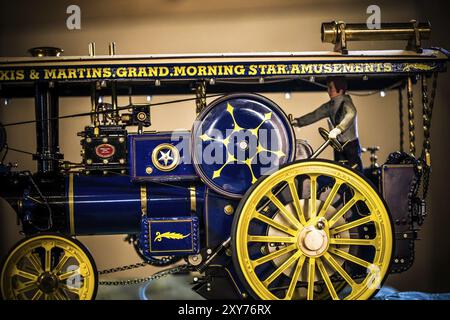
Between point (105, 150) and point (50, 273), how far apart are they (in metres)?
0.83

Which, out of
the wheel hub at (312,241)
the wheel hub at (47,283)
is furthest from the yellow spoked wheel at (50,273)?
the wheel hub at (312,241)

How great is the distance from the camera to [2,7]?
14.9ft

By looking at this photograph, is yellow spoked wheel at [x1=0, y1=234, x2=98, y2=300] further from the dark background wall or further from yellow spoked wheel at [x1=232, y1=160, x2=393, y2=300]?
the dark background wall

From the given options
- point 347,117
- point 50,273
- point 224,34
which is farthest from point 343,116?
point 50,273

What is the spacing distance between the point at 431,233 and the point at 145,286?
2555 millimetres

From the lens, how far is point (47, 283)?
3232 mm

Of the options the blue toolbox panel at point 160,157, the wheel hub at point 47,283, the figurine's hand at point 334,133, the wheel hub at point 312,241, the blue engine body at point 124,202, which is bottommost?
the wheel hub at point 47,283

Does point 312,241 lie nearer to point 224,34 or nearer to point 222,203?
point 222,203

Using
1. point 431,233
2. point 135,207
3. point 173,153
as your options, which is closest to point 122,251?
point 135,207

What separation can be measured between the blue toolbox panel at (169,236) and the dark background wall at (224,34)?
1.64 meters

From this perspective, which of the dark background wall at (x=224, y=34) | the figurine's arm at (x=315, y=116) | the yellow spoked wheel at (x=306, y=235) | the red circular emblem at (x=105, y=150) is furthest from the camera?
the dark background wall at (x=224, y=34)

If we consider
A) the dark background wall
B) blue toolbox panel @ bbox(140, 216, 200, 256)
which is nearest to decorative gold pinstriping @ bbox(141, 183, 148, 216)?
blue toolbox panel @ bbox(140, 216, 200, 256)

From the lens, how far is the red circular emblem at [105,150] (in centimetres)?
343

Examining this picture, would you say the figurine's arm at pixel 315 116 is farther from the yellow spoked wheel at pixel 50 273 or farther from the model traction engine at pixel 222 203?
the yellow spoked wheel at pixel 50 273
